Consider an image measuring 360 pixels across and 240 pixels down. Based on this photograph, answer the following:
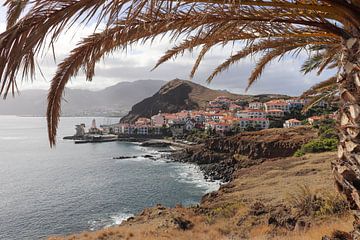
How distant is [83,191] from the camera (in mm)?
32969

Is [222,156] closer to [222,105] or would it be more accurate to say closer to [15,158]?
[15,158]

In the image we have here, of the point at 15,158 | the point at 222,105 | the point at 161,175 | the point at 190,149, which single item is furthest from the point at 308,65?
the point at 222,105

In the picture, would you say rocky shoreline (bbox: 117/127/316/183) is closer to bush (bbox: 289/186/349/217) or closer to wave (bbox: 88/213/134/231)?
wave (bbox: 88/213/134/231)

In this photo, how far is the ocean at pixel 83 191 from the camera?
2353cm

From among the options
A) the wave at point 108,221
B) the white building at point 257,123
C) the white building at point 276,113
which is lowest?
the wave at point 108,221

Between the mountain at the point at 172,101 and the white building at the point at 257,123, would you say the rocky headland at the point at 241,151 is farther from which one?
the mountain at the point at 172,101

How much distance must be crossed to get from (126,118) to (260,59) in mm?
124544

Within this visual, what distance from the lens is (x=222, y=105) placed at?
112000 millimetres

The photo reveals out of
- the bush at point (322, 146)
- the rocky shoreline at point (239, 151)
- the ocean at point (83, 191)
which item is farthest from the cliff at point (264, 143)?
the ocean at point (83, 191)

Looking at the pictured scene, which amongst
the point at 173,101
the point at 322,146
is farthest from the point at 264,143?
the point at 173,101

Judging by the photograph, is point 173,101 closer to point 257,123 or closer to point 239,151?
point 257,123

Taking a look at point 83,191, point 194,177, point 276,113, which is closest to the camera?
point 83,191

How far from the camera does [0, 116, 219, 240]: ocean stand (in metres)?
23.5

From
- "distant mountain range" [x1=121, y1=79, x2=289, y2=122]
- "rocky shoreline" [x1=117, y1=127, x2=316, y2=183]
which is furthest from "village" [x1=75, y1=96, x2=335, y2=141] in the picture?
"distant mountain range" [x1=121, y1=79, x2=289, y2=122]
